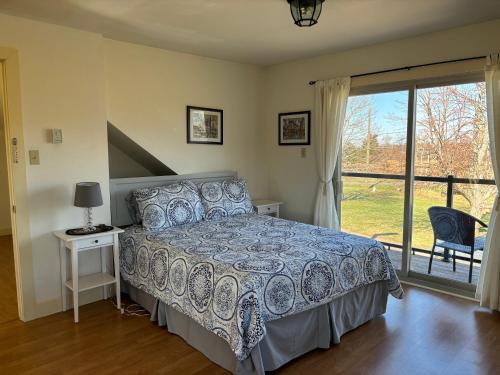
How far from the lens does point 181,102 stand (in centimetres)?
410

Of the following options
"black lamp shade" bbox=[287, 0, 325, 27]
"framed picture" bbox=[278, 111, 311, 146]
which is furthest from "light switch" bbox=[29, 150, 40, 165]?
"framed picture" bbox=[278, 111, 311, 146]

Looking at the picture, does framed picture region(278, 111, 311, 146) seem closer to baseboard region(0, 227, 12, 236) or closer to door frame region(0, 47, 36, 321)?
door frame region(0, 47, 36, 321)

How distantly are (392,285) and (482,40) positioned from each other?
2.21 meters

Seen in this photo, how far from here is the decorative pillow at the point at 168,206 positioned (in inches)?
132

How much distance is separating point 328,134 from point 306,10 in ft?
6.25

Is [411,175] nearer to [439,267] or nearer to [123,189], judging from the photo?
[439,267]

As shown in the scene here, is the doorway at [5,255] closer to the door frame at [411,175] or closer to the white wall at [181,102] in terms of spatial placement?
the white wall at [181,102]

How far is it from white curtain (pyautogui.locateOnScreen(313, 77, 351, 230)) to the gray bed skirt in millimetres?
1407

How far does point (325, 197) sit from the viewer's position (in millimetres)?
4273

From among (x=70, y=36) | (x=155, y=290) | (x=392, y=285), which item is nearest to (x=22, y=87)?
(x=70, y=36)

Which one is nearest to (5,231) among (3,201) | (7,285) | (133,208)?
(3,201)

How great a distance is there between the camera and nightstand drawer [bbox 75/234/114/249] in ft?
9.65

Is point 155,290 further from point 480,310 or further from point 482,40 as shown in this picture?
point 482,40

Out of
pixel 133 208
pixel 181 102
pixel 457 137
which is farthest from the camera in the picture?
pixel 181 102
